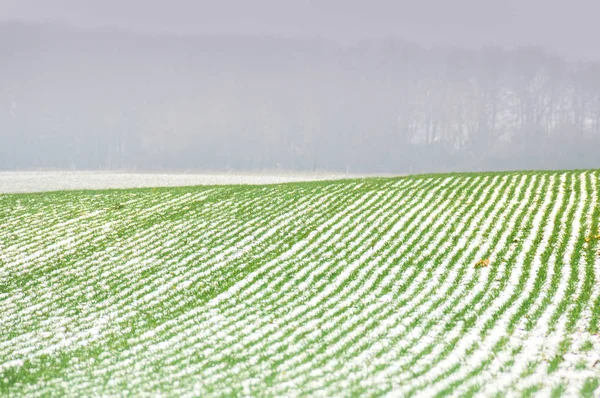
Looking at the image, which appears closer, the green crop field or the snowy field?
the green crop field

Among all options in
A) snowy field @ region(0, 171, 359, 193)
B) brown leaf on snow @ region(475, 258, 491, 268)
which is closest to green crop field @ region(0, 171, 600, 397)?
brown leaf on snow @ region(475, 258, 491, 268)

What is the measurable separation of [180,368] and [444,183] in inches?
817

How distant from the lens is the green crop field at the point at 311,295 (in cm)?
909

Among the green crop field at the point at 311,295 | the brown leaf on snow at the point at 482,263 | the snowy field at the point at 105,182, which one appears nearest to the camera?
the green crop field at the point at 311,295

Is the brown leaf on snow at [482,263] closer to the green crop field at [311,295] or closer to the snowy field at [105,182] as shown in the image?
the green crop field at [311,295]

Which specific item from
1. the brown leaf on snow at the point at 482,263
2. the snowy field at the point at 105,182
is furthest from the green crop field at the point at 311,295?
the snowy field at the point at 105,182

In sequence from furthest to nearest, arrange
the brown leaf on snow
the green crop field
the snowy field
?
the snowy field
the brown leaf on snow
the green crop field

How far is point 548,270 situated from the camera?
46.9 feet

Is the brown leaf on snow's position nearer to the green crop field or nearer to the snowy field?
the green crop field

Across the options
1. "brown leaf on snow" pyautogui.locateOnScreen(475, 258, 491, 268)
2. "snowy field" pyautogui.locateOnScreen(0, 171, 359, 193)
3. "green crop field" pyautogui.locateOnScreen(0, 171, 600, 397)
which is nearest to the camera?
"green crop field" pyautogui.locateOnScreen(0, 171, 600, 397)

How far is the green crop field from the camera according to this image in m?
9.09

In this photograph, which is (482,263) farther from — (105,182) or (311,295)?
(105,182)

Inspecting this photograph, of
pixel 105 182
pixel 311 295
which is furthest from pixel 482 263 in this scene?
pixel 105 182

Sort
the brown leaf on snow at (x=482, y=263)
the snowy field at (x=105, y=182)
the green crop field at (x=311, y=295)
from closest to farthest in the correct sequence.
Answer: the green crop field at (x=311, y=295)
the brown leaf on snow at (x=482, y=263)
the snowy field at (x=105, y=182)
